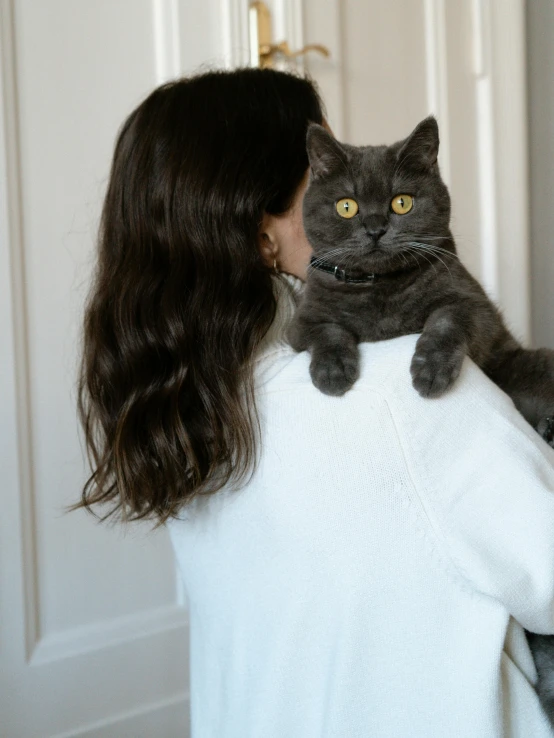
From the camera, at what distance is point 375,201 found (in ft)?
2.63

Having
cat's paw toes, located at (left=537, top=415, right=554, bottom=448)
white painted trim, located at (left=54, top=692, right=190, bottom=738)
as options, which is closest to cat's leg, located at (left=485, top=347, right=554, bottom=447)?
cat's paw toes, located at (left=537, top=415, right=554, bottom=448)

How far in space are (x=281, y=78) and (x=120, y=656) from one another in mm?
1140

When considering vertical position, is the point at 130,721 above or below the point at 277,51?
below

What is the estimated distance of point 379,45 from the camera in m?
1.71

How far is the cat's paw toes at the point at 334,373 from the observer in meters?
0.66

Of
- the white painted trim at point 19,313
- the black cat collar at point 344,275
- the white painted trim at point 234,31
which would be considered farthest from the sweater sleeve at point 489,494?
the white painted trim at point 234,31

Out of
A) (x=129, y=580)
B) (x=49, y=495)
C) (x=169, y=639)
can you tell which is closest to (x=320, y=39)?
(x=49, y=495)

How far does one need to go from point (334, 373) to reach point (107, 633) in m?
0.97

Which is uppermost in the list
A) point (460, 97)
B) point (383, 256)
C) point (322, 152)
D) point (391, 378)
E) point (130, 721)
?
point (460, 97)

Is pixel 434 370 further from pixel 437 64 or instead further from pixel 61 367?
pixel 437 64

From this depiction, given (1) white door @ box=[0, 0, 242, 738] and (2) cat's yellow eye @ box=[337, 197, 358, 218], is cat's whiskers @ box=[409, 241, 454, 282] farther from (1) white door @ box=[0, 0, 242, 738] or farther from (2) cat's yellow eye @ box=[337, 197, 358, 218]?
(1) white door @ box=[0, 0, 242, 738]

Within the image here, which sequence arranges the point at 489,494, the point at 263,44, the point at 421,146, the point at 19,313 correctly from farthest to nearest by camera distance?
the point at 263,44 < the point at 19,313 < the point at 421,146 < the point at 489,494

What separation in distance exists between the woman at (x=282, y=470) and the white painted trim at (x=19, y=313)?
1.33 feet

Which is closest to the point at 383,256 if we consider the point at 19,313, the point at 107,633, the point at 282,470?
the point at 282,470
